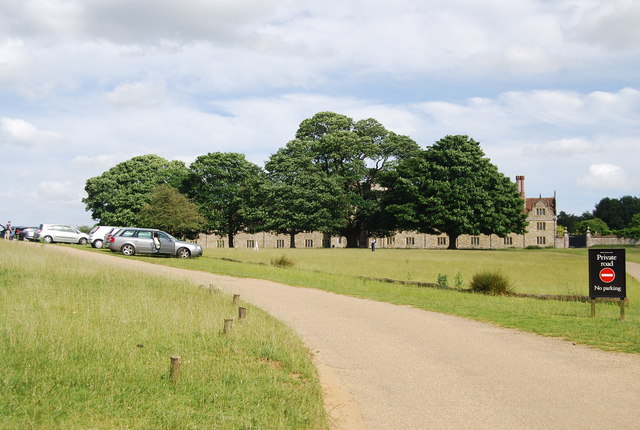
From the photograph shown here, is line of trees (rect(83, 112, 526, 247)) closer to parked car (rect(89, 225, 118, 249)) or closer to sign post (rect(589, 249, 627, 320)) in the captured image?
parked car (rect(89, 225, 118, 249))

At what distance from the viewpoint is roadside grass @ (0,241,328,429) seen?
21.1 ft

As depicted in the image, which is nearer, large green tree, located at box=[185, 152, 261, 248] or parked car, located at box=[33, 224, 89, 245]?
parked car, located at box=[33, 224, 89, 245]

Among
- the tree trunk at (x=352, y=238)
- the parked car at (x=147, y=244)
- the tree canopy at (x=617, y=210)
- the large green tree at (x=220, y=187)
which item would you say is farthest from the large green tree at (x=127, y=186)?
the tree canopy at (x=617, y=210)

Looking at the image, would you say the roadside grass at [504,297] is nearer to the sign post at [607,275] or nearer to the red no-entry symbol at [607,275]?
the sign post at [607,275]

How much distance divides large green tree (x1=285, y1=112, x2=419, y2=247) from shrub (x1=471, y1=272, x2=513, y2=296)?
42345 millimetres

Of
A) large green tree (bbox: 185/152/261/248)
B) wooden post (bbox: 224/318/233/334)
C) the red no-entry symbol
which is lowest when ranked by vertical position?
wooden post (bbox: 224/318/233/334)

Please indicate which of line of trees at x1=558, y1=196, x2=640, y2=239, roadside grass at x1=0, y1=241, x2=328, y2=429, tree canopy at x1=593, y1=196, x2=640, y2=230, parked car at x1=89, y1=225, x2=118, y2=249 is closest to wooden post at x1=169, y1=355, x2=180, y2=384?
roadside grass at x1=0, y1=241, x2=328, y2=429

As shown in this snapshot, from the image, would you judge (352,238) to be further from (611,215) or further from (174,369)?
(611,215)

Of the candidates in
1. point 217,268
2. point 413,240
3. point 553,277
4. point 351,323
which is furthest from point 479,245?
point 351,323

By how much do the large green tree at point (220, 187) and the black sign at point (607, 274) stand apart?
5728 centimetres

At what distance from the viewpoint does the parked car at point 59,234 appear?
49.6 m

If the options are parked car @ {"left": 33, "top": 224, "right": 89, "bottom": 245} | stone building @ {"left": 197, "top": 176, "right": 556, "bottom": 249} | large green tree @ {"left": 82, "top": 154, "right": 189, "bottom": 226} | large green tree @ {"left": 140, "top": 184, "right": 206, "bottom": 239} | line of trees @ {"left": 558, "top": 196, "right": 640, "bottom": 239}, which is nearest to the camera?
parked car @ {"left": 33, "top": 224, "right": 89, "bottom": 245}

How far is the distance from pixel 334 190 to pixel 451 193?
12433 mm

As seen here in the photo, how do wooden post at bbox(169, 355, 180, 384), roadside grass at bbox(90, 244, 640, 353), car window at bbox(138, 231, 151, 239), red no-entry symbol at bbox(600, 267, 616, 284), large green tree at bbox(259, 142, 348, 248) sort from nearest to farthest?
1. wooden post at bbox(169, 355, 180, 384)
2. roadside grass at bbox(90, 244, 640, 353)
3. red no-entry symbol at bbox(600, 267, 616, 284)
4. car window at bbox(138, 231, 151, 239)
5. large green tree at bbox(259, 142, 348, 248)
